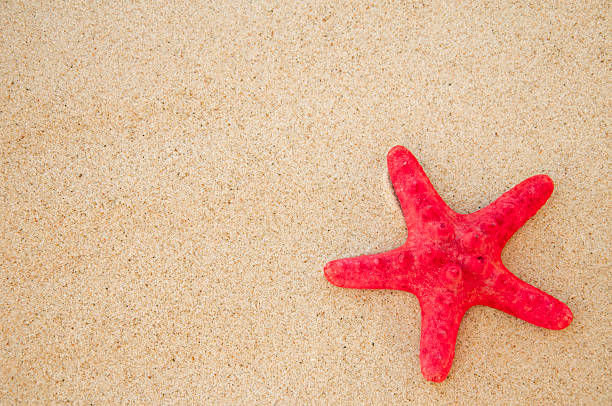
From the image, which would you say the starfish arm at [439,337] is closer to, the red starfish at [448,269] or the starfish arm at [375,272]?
the red starfish at [448,269]

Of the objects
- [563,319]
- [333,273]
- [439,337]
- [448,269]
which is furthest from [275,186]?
[563,319]

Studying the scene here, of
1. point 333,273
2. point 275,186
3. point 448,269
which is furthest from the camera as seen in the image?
point 275,186

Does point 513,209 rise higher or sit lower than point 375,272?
higher

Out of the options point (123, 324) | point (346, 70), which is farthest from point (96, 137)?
point (346, 70)

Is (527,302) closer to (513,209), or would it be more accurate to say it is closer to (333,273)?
(513,209)

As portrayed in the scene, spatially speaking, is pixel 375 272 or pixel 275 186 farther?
pixel 275 186

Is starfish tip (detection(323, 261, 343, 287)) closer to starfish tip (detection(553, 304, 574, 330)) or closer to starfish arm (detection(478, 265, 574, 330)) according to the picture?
starfish arm (detection(478, 265, 574, 330))

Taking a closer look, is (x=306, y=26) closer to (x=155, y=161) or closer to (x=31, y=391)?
(x=155, y=161)

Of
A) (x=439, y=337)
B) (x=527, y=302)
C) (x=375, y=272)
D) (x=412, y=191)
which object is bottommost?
(x=439, y=337)

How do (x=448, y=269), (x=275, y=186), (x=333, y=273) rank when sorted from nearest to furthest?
(x=448, y=269) → (x=333, y=273) → (x=275, y=186)
